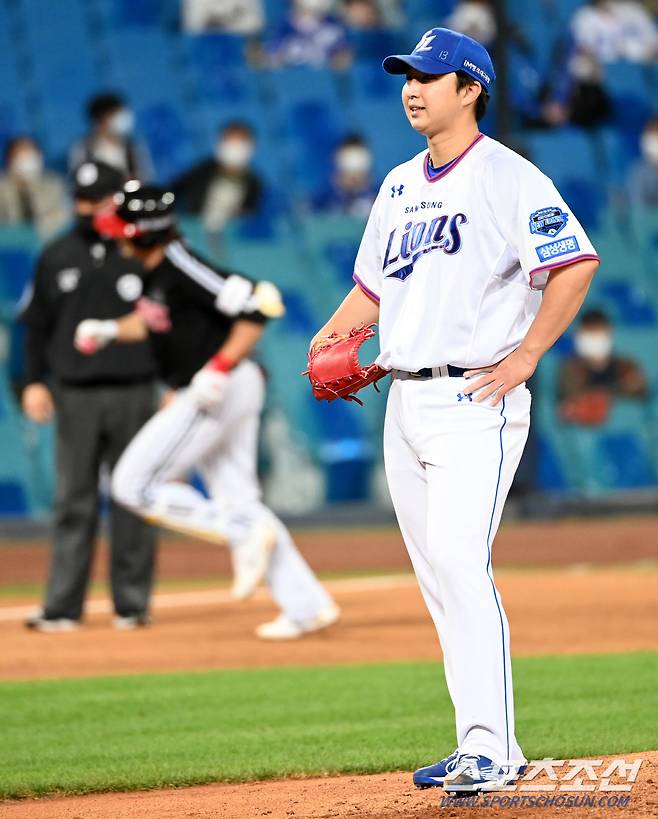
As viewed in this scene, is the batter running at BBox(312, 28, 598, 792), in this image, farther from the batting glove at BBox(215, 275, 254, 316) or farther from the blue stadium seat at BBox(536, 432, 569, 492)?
the blue stadium seat at BBox(536, 432, 569, 492)

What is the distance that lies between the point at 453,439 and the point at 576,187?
1750 cm

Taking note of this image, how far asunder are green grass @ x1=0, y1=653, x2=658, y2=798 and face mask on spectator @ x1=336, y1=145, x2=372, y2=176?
12785 mm

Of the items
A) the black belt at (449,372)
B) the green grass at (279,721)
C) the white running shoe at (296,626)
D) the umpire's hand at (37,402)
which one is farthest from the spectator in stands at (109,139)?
the black belt at (449,372)

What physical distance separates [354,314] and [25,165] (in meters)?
14.8

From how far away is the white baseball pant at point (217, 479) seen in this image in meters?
8.48

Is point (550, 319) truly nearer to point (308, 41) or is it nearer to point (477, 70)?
point (477, 70)

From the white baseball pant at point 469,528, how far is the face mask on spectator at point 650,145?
58.5 feet

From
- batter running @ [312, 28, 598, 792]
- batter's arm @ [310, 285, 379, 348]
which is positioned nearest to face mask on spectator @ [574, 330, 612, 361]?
batter's arm @ [310, 285, 379, 348]

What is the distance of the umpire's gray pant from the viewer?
9.31 m

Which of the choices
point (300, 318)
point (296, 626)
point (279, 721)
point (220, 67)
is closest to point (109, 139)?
point (220, 67)

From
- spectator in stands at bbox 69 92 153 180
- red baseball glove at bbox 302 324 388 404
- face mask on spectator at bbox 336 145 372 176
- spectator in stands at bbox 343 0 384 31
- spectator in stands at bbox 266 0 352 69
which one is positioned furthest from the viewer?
spectator in stands at bbox 343 0 384 31

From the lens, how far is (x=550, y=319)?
430cm

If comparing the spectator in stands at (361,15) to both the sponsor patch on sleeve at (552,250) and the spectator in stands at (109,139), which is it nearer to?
the spectator in stands at (109,139)

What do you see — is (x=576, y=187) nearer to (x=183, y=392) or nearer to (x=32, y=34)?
(x=32, y=34)
